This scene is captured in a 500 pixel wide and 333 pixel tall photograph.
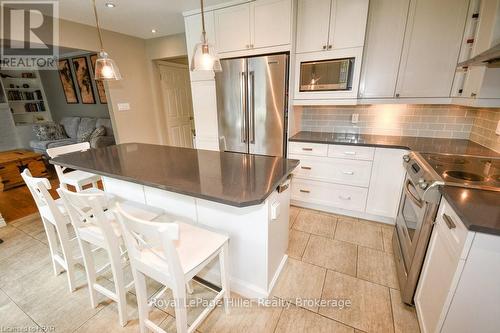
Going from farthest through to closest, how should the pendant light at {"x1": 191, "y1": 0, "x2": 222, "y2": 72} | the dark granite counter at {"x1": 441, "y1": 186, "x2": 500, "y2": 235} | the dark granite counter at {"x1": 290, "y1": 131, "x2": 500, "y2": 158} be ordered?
the dark granite counter at {"x1": 290, "y1": 131, "x2": 500, "y2": 158} < the pendant light at {"x1": 191, "y1": 0, "x2": 222, "y2": 72} < the dark granite counter at {"x1": 441, "y1": 186, "x2": 500, "y2": 235}

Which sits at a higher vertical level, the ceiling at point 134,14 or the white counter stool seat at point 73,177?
the ceiling at point 134,14

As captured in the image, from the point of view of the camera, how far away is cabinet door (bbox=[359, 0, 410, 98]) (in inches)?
85.7

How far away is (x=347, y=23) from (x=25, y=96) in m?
7.64

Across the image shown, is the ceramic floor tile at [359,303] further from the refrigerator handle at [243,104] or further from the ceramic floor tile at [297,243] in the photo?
the refrigerator handle at [243,104]

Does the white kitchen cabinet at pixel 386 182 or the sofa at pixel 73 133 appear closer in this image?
the white kitchen cabinet at pixel 386 182

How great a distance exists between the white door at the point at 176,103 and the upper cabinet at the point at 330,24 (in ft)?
10.3

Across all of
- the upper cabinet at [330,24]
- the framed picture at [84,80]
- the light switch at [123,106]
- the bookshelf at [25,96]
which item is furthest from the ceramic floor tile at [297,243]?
the bookshelf at [25,96]

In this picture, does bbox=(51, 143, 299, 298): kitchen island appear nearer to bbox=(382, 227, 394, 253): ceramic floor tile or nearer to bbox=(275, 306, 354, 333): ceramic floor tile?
bbox=(275, 306, 354, 333): ceramic floor tile

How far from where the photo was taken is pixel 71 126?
17.3 ft

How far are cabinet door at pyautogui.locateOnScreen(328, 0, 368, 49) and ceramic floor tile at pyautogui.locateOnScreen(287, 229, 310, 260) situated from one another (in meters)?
2.04

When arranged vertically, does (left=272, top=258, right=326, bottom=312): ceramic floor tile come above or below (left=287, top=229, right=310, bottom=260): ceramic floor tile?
below

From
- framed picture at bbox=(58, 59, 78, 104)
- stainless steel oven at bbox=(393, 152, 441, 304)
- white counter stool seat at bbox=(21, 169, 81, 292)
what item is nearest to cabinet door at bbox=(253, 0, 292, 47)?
stainless steel oven at bbox=(393, 152, 441, 304)

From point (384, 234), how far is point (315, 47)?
217 centimetres

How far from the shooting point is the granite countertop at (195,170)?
1.21m
